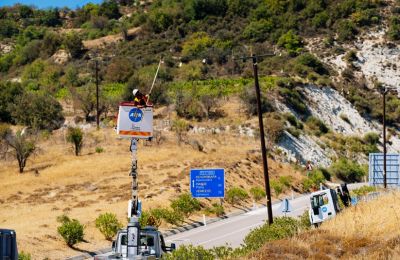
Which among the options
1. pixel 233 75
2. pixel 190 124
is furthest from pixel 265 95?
pixel 233 75

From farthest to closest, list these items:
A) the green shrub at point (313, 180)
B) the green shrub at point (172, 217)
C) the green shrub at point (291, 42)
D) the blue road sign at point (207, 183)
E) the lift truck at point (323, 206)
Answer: the green shrub at point (291, 42)
the green shrub at point (313, 180)
the blue road sign at point (207, 183)
the green shrub at point (172, 217)
the lift truck at point (323, 206)

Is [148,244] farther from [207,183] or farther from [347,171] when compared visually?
[347,171]

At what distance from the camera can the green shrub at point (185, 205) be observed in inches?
1287

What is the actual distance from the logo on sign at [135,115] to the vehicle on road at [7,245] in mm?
3921

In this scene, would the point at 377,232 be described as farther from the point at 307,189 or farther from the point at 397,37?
the point at 397,37

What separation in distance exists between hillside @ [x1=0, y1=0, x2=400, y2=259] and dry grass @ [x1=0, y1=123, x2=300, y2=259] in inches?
5.1

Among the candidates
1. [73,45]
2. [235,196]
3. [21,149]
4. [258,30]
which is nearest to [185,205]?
[235,196]

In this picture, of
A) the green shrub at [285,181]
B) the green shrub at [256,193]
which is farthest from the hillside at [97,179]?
the green shrub at [256,193]

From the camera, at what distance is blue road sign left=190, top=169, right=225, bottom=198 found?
31.7 metres

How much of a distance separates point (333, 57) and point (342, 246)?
77.5m

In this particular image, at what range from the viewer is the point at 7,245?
14000 millimetres

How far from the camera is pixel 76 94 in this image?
2630 inches

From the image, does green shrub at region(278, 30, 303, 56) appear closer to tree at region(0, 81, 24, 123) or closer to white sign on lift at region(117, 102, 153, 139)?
tree at region(0, 81, 24, 123)

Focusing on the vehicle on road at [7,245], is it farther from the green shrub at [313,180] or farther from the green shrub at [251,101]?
the green shrub at [251,101]
